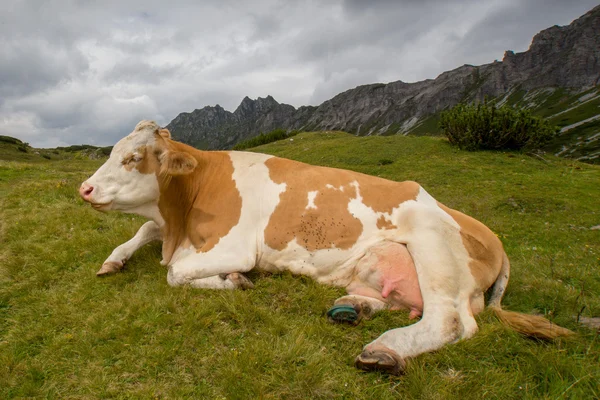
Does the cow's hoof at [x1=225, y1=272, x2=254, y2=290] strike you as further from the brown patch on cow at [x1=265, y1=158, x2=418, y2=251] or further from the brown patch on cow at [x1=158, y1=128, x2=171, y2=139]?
the brown patch on cow at [x1=158, y1=128, x2=171, y2=139]

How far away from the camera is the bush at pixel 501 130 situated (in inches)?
1009

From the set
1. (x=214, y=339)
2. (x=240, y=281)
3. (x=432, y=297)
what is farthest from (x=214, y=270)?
(x=432, y=297)

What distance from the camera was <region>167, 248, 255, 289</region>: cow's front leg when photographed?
14.4 ft

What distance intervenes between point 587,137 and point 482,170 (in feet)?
318

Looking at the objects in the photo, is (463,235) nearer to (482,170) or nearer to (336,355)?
(336,355)

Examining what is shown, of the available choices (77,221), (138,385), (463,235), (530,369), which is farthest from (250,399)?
(77,221)

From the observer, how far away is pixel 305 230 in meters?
4.60

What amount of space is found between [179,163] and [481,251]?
4.16 m

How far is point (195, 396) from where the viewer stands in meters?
2.68

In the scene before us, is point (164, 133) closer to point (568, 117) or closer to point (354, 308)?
point (354, 308)

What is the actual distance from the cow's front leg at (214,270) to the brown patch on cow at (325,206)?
1.59 feet

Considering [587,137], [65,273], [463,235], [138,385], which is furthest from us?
[587,137]

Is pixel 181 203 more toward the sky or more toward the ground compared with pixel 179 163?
more toward the ground

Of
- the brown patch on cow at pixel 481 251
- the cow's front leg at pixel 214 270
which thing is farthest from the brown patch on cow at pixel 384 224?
the cow's front leg at pixel 214 270
